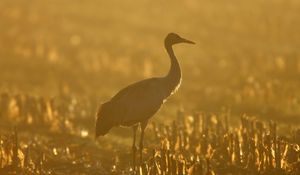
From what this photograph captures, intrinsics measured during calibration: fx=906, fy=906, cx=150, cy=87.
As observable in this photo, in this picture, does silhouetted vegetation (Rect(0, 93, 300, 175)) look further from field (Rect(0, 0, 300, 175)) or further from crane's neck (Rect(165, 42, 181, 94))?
crane's neck (Rect(165, 42, 181, 94))

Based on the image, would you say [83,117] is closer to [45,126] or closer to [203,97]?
[45,126]

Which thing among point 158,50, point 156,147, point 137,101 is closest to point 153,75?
point 158,50

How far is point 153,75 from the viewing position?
32.8 meters

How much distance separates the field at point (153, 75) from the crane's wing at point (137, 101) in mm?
704

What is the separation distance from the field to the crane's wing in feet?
2.31

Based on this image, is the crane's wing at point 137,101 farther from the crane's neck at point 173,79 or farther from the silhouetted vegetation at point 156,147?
the silhouetted vegetation at point 156,147

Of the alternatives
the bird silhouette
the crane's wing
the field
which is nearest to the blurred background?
the field

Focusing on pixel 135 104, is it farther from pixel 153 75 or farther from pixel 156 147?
pixel 153 75

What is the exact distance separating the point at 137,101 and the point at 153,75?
47.5ft

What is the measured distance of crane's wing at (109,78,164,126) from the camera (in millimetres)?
18203

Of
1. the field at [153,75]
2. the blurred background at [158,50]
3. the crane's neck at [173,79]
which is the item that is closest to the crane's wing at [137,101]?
the crane's neck at [173,79]

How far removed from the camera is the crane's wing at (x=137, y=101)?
18203 millimetres

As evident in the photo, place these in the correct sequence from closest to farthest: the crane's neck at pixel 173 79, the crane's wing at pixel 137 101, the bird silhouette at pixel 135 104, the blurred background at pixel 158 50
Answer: the bird silhouette at pixel 135 104, the crane's wing at pixel 137 101, the crane's neck at pixel 173 79, the blurred background at pixel 158 50

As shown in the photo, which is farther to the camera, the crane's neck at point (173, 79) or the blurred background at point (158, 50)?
the blurred background at point (158, 50)
